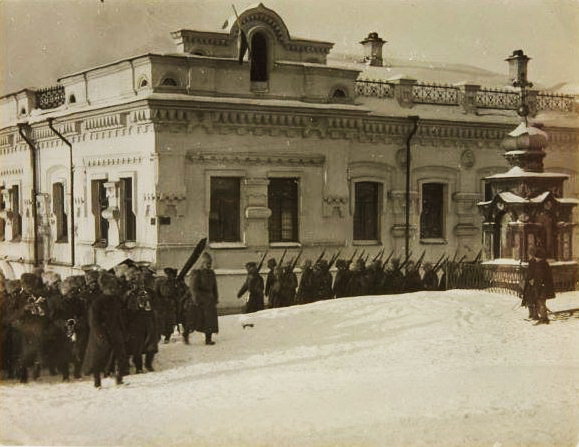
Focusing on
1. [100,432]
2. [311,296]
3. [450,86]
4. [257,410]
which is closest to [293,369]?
[257,410]

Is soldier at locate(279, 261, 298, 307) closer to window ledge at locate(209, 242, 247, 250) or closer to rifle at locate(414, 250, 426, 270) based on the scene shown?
window ledge at locate(209, 242, 247, 250)

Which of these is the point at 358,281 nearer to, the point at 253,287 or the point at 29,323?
the point at 253,287

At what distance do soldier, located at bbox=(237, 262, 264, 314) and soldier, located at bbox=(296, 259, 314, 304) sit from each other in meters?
0.82

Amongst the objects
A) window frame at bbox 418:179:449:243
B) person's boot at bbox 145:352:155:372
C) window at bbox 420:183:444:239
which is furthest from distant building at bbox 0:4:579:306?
person's boot at bbox 145:352:155:372

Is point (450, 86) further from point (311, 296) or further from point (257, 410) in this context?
point (257, 410)

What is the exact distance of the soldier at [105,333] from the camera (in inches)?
283

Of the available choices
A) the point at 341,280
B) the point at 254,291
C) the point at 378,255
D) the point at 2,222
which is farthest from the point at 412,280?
the point at 2,222

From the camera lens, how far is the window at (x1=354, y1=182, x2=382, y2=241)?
41.3 ft

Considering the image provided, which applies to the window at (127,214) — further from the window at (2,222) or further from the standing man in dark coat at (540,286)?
the standing man in dark coat at (540,286)

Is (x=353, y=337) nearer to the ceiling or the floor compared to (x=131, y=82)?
nearer to the floor

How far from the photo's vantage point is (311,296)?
10977 mm

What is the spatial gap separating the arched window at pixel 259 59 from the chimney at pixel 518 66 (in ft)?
11.2

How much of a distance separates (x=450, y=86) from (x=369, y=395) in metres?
7.62

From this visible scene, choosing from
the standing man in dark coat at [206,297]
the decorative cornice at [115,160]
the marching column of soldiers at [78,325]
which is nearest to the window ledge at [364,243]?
the standing man in dark coat at [206,297]
